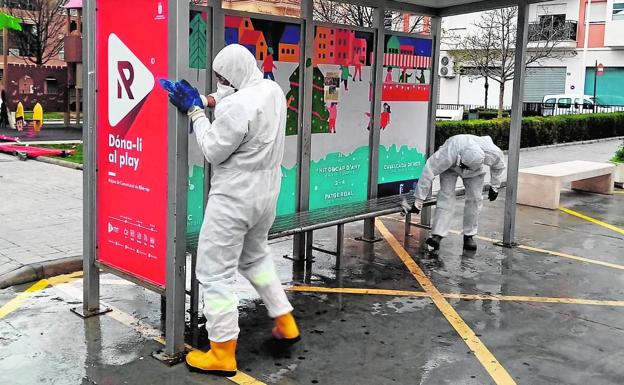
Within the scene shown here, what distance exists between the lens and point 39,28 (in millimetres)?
36969

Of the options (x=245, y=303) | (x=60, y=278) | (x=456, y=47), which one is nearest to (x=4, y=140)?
(x=60, y=278)

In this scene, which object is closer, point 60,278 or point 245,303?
point 245,303

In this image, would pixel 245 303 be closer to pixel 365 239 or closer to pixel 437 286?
pixel 437 286

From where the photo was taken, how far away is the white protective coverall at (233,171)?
4238 millimetres

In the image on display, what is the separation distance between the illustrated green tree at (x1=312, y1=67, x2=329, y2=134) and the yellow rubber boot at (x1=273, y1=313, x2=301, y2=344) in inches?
103

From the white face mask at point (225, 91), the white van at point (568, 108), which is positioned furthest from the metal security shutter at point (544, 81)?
the white face mask at point (225, 91)

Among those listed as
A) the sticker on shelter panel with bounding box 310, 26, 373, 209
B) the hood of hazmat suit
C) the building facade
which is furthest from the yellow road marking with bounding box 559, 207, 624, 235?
the building facade

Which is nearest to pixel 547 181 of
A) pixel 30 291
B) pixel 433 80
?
pixel 433 80

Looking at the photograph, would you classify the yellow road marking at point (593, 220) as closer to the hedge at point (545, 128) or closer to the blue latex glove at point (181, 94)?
the hedge at point (545, 128)

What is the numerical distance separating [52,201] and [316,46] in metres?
4.88

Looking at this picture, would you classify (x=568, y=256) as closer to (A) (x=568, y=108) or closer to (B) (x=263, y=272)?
(B) (x=263, y=272)

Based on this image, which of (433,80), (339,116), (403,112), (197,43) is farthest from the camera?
(433,80)

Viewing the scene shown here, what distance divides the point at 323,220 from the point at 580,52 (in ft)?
121

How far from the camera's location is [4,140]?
18.4 meters
